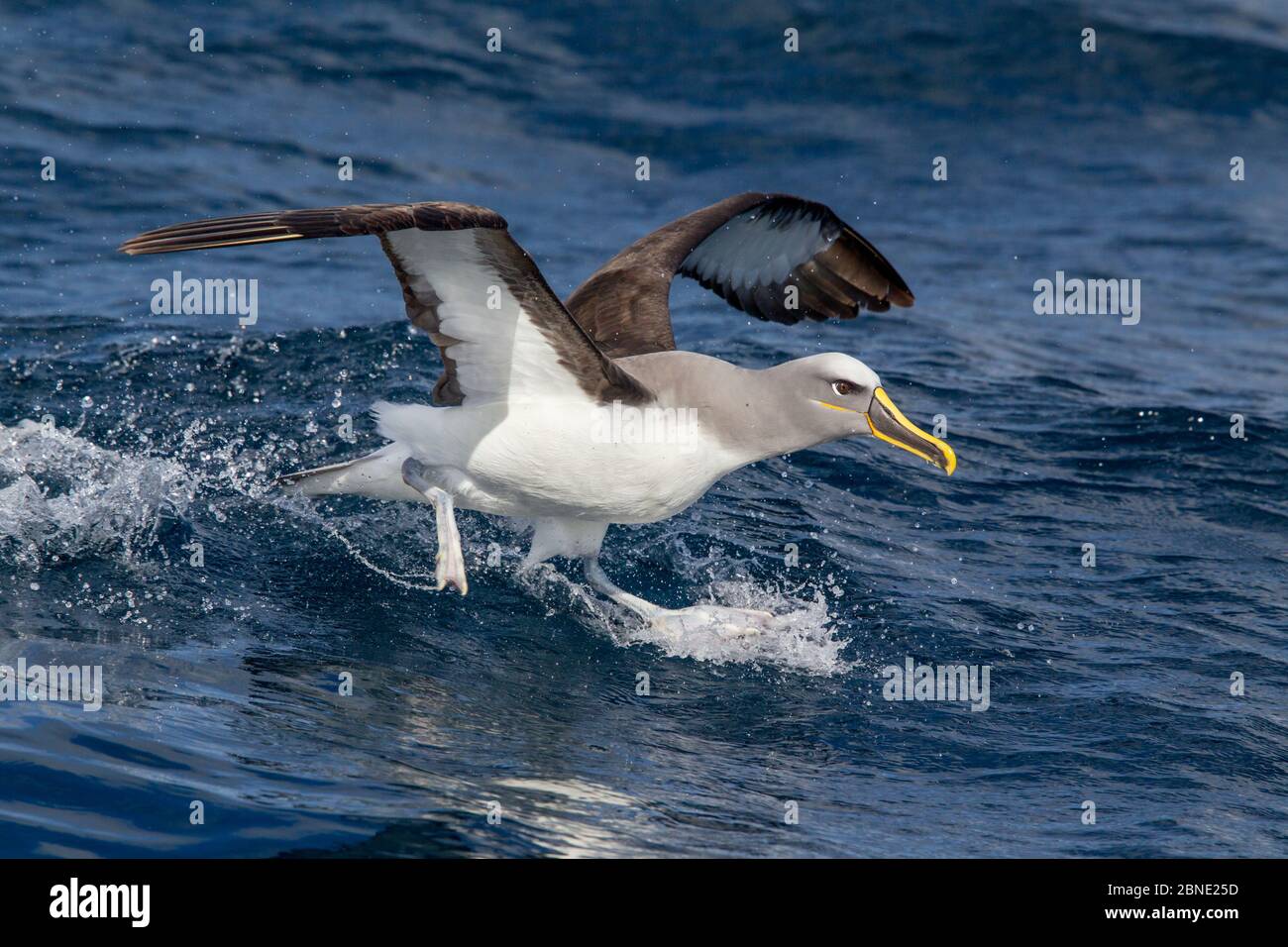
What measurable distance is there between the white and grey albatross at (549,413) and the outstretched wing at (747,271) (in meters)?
0.38

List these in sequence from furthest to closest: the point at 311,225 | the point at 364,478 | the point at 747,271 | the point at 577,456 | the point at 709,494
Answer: the point at 709,494
the point at 747,271
the point at 364,478
the point at 577,456
the point at 311,225

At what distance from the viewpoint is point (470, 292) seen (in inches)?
299

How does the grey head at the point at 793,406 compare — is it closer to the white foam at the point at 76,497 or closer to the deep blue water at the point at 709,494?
the deep blue water at the point at 709,494

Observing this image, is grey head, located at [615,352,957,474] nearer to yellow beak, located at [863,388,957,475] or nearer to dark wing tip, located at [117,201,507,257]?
yellow beak, located at [863,388,957,475]

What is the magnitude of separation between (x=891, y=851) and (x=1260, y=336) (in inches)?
441

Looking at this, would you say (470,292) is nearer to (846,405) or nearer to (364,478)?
(364,478)

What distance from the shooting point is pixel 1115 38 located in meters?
20.8

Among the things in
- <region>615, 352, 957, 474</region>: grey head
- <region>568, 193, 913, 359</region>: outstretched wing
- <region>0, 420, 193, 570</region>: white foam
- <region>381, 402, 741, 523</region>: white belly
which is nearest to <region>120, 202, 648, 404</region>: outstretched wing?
<region>381, 402, 741, 523</region>: white belly

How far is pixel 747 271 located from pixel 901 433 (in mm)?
3217

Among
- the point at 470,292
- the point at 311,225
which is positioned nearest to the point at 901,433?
the point at 470,292

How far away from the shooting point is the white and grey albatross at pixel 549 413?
7.30 metres

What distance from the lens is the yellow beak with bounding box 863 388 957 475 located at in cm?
798

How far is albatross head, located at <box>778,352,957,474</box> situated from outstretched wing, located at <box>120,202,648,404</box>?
0.89 meters

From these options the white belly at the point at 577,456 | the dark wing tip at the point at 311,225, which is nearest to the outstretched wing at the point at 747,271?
the white belly at the point at 577,456
